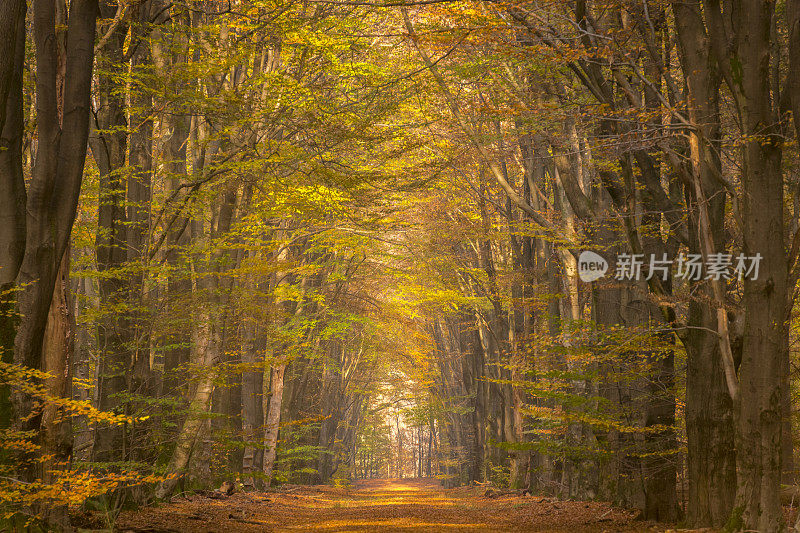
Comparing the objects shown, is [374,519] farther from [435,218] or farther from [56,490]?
[435,218]

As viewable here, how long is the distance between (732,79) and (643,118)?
1.03 meters

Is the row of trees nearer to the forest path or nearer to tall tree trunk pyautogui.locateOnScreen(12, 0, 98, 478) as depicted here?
tall tree trunk pyautogui.locateOnScreen(12, 0, 98, 478)

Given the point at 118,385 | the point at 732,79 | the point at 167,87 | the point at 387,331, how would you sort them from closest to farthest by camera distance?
the point at 732,79 → the point at 118,385 → the point at 167,87 → the point at 387,331

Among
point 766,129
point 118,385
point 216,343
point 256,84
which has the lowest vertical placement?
point 118,385

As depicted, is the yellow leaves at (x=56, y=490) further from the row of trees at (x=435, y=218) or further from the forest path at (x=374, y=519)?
the forest path at (x=374, y=519)

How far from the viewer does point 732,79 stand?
7773 millimetres

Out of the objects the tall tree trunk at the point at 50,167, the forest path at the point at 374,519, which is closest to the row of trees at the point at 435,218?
the tall tree trunk at the point at 50,167

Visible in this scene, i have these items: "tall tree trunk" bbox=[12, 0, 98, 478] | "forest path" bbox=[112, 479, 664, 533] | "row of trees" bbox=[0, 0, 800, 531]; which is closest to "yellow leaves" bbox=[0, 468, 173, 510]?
"row of trees" bbox=[0, 0, 800, 531]

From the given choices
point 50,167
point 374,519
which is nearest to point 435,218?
point 374,519

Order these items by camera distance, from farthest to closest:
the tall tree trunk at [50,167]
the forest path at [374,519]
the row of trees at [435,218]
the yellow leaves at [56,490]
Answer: the forest path at [374,519] < the row of trees at [435,218] < the tall tree trunk at [50,167] < the yellow leaves at [56,490]

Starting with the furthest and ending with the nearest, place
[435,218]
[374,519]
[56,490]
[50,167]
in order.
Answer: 1. [435,218]
2. [374,519]
3. [50,167]
4. [56,490]

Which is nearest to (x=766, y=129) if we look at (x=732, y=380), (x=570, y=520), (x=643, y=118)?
(x=643, y=118)

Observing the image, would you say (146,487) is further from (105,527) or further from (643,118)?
(643,118)

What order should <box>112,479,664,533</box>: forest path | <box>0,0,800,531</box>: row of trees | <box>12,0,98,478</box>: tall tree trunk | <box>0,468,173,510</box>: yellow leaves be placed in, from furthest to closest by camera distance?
<box>112,479,664,533</box>: forest path < <box>0,0,800,531</box>: row of trees < <box>12,0,98,478</box>: tall tree trunk < <box>0,468,173,510</box>: yellow leaves
